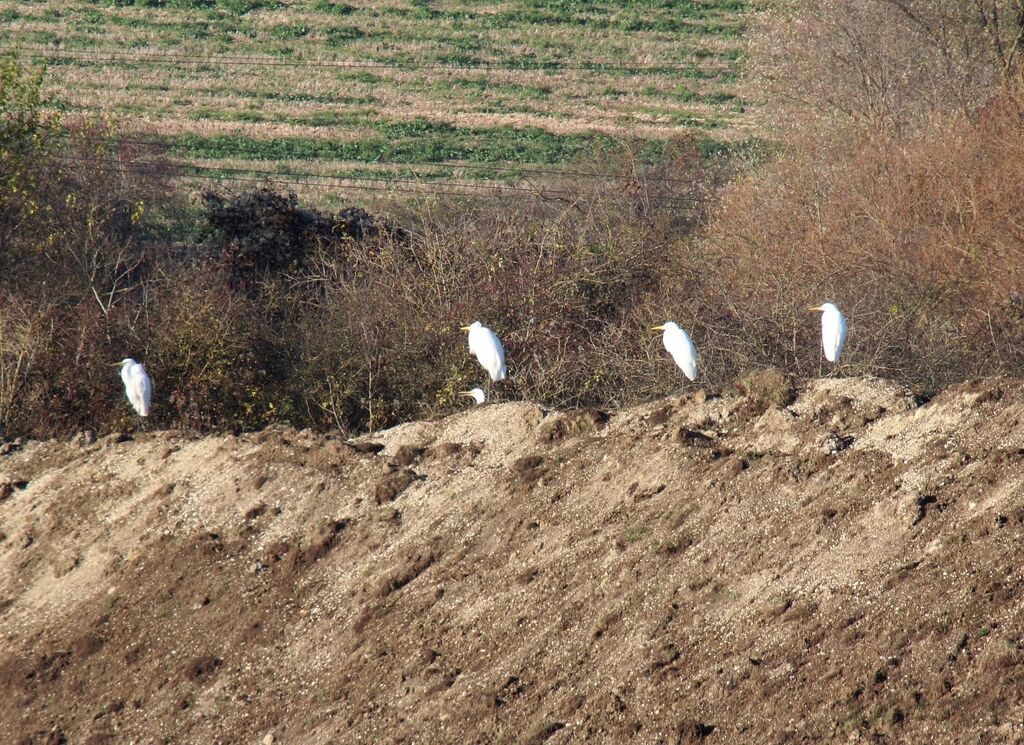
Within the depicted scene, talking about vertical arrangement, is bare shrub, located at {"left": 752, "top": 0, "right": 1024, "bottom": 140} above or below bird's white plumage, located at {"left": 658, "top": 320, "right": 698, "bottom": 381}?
above

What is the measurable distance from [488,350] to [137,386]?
3.52 m

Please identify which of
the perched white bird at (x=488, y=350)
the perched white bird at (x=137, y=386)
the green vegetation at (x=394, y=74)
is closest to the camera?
the perched white bird at (x=488, y=350)

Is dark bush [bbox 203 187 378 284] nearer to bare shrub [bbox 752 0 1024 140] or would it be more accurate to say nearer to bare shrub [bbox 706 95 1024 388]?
bare shrub [bbox 706 95 1024 388]

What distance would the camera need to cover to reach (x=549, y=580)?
9.41 metres

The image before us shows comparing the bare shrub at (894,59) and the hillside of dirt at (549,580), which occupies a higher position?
the bare shrub at (894,59)

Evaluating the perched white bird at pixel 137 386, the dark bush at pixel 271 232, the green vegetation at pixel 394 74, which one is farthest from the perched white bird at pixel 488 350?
the green vegetation at pixel 394 74

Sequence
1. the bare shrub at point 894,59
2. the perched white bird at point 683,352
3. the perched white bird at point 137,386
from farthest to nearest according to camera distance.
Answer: the bare shrub at point 894,59
the perched white bird at point 137,386
the perched white bird at point 683,352

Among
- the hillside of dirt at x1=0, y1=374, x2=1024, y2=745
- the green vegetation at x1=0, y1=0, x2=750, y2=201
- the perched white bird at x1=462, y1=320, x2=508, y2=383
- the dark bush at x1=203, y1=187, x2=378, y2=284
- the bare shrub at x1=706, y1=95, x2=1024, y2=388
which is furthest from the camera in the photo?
the green vegetation at x1=0, y1=0, x2=750, y2=201

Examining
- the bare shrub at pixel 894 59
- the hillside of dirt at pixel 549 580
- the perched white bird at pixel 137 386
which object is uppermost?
the bare shrub at pixel 894 59

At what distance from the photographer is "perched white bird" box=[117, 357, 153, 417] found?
44.9 ft

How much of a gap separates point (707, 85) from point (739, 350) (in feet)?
93.4

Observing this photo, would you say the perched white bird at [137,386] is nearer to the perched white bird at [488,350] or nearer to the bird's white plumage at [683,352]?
the perched white bird at [488,350]

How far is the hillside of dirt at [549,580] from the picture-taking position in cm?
757

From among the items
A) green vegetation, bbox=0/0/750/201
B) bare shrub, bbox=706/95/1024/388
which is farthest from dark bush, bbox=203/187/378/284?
green vegetation, bbox=0/0/750/201
